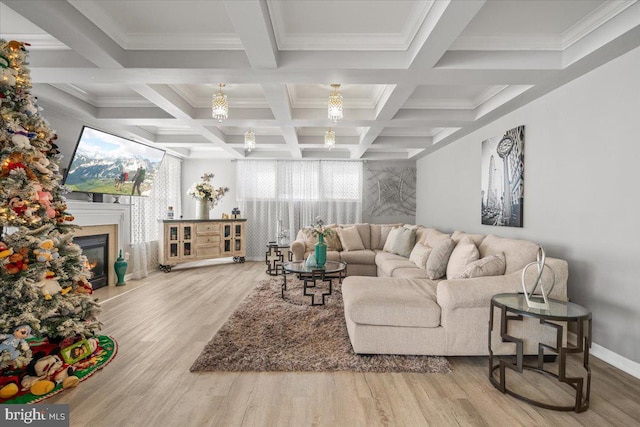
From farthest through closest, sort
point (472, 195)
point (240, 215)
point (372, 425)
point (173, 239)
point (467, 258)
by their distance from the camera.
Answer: point (240, 215), point (173, 239), point (472, 195), point (467, 258), point (372, 425)

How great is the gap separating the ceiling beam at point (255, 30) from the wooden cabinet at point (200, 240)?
4.43m

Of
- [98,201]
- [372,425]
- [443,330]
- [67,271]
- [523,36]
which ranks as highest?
[523,36]

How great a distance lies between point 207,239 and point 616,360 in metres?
6.15

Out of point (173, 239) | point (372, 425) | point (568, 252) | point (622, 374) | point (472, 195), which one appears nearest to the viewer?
point (372, 425)

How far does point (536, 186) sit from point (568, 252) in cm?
74

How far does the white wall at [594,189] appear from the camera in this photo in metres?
2.40

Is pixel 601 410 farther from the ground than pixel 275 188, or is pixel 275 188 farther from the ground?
pixel 275 188

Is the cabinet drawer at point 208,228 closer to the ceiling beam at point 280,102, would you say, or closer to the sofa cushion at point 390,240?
the ceiling beam at point 280,102

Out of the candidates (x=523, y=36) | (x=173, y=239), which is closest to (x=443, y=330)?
(x=523, y=36)

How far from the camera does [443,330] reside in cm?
251

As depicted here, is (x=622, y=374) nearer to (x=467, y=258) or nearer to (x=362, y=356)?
(x=467, y=258)

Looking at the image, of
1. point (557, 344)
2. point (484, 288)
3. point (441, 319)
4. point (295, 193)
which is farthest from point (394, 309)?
point (295, 193)

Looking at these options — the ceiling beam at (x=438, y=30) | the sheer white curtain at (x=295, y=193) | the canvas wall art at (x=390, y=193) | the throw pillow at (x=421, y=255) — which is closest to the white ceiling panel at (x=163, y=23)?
the ceiling beam at (x=438, y=30)

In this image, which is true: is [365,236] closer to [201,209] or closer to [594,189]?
[201,209]
